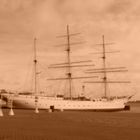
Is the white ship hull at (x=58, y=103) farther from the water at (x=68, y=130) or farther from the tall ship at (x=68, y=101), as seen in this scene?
the water at (x=68, y=130)

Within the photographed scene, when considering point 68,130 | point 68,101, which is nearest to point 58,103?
point 68,101

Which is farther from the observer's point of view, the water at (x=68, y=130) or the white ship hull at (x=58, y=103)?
the white ship hull at (x=58, y=103)

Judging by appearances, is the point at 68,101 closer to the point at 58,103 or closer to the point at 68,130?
the point at 58,103

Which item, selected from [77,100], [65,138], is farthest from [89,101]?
[65,138]

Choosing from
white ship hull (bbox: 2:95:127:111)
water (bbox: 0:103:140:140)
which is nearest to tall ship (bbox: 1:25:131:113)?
white ship hull (bbox: 2:95:127:111)

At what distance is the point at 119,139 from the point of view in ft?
46.7

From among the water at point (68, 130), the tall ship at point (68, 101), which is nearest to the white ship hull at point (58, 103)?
the tall ship at point (68, 101)

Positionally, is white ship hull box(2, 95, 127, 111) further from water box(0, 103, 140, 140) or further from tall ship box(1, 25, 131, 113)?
water box(0, 103, 140, 140)

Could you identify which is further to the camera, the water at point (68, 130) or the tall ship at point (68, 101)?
the tall ship at point (68, 101)

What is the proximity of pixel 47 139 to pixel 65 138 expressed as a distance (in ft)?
3.01

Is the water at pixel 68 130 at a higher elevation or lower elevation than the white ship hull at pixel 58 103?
lower

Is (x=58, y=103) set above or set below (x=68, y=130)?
above

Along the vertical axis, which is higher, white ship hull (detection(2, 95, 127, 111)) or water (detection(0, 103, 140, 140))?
white ship hull (detection(2, 95, 127, 111))

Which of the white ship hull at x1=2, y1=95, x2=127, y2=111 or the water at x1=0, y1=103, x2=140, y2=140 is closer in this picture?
the water at x1=0, y1=103, x2=140, y2=140
